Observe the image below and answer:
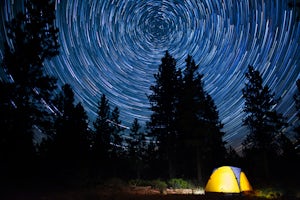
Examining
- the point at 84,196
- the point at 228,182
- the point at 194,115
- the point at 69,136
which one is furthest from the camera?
the point at 69,136

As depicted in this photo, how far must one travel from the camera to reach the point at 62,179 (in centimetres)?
1920

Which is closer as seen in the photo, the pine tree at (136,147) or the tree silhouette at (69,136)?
the tree silhouette at (69,136)

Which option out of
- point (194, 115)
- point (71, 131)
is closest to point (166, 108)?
point (194, 115)

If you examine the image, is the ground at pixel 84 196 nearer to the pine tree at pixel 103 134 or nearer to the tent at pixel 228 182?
the tent at pixel 228 182

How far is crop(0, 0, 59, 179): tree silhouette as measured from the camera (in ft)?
60.6

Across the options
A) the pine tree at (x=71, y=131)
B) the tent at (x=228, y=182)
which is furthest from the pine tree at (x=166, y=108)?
the tent at (x=228, y=182)

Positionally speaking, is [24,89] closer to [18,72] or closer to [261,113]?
[18,72]

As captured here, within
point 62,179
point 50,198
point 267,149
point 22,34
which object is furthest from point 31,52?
point 267,149

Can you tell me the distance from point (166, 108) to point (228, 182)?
556 inches

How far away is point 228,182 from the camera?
18.4 metres

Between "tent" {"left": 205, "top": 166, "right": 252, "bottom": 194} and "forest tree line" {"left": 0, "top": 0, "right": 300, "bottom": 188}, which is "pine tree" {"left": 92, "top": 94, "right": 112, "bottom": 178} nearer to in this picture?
"forest tree line" {"left": 0, "top": 0, "right": 300, "bottom": 188}

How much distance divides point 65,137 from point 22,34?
1374 cm

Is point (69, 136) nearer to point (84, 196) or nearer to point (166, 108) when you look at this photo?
point (166, 108)

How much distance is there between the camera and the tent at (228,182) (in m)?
18.2
